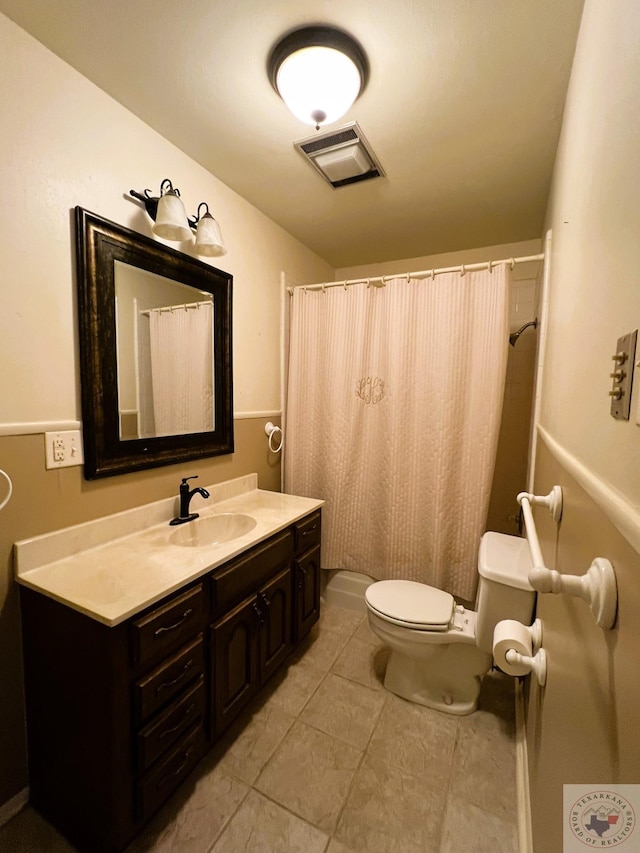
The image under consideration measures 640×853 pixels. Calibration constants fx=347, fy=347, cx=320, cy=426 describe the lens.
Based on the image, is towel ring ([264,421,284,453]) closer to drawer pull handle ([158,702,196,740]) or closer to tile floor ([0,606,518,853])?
tile floor ([0,606,518,853])

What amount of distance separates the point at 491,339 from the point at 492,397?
29 cm

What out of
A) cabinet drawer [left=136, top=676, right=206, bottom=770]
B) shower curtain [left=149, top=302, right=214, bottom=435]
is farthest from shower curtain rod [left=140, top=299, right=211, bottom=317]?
cabinet drawer [left=136, top=676, right=206, bottom=770]

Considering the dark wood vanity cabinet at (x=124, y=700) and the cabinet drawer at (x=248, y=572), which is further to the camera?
the cabinet drawer at (x=248, y=572)

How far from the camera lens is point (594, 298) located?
2.15ft

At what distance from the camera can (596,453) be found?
1.83 ft

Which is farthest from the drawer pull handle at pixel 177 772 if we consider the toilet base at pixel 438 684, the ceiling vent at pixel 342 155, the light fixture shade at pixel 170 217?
the ceiling vent at pixel 342 155

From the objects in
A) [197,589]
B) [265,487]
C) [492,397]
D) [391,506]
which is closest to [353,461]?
[391,506]

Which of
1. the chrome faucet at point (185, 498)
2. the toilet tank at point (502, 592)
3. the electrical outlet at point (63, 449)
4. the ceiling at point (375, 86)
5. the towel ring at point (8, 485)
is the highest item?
the ceiling at point (375, 86)

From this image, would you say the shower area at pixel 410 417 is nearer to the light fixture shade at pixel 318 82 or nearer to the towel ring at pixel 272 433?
the towel ring at pixel 272 433

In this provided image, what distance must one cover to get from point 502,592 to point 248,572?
3.25 feet

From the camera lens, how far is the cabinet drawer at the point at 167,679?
99cm

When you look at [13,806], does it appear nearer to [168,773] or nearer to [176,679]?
[168,773]

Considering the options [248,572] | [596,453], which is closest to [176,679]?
[248,572]

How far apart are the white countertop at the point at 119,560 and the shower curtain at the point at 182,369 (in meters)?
0.39
